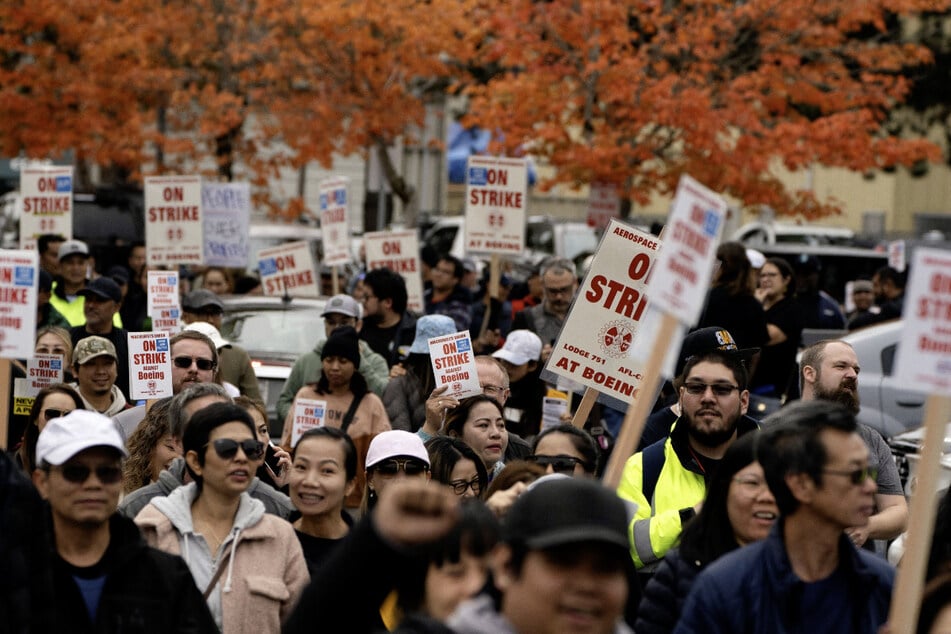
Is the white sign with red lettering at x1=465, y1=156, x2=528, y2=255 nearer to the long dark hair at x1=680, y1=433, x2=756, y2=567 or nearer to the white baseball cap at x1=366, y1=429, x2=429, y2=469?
the white baseball cap at x1=366, y1=429, x2=429, y2=469

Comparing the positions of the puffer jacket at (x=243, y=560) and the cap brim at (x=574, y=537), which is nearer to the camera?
the cap brim at (x=574, y=537)

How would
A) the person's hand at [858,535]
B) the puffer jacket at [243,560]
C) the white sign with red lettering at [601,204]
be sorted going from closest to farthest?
1. the puffer jacket at [243,560]
2. the person's hand at [858,535]
3. the white sign with red lettering at [601,204]

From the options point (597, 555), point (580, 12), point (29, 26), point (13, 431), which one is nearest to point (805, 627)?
point (597, 555)

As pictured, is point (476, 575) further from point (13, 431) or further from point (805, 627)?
point (13, 431)

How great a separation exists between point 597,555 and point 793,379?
9077 mm

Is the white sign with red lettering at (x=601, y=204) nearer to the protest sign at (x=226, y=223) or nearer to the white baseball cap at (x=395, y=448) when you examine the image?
the protest sign at (x=226, y=223)

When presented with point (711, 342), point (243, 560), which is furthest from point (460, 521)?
point (711, 342)

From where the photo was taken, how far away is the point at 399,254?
51.4 feet

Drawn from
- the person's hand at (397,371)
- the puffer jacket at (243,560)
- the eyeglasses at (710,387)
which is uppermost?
the eyeglasses at (710,387)

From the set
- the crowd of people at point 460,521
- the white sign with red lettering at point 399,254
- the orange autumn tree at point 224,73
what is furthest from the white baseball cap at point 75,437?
the orange autumn tree at point 224,73

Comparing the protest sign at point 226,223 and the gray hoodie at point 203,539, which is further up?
the protest sign at point 226,223

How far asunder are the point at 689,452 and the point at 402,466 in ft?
3.71

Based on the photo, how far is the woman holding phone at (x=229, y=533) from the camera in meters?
5.67

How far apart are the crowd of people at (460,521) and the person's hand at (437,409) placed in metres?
0.01
